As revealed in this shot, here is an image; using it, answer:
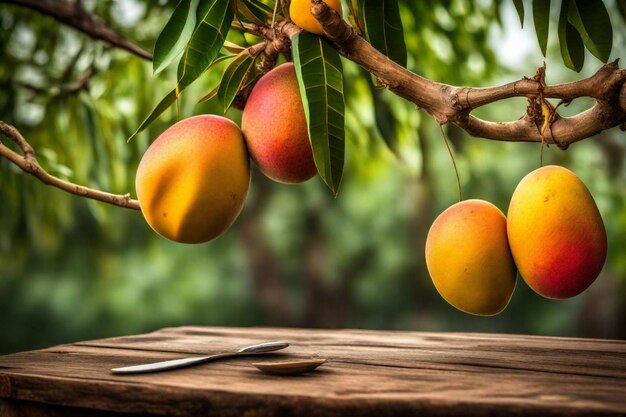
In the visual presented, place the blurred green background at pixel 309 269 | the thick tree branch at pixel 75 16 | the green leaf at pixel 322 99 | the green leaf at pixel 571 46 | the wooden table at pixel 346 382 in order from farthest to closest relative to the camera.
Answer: the blurred green background at pixel 309 269
the thick tree branch at pixel 75 16
the green leaf at pixel 571 46
the green leaf at pixel 322 99
the wooden table at pixel 346 382

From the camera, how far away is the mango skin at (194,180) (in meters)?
0.66

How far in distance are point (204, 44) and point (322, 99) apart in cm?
11

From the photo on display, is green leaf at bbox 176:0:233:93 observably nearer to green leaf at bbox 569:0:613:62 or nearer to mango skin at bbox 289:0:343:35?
mango skin at bbox 289:0:343:35

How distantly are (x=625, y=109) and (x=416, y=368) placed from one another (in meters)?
0.29

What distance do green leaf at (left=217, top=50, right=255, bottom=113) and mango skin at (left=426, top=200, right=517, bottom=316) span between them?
0.77ft

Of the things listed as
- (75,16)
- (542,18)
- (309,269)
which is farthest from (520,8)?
(309,269)

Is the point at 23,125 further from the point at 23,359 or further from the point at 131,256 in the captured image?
the point at 131,256

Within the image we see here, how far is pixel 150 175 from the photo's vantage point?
2.24 ft

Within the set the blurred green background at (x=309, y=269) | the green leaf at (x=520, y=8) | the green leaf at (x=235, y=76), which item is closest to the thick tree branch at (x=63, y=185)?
the green leaf at (x=235, y=76)

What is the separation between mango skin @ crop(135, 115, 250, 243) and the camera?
66 centimetres

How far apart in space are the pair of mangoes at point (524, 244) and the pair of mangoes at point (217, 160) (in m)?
0.16

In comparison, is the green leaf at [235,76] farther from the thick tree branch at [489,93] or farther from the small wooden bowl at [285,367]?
the small wooden bowl at [285,367]

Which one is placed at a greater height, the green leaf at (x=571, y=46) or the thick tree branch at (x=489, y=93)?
the green leaf at (x=571, y=46)

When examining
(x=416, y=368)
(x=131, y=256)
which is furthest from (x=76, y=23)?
(x=131, y=256)
